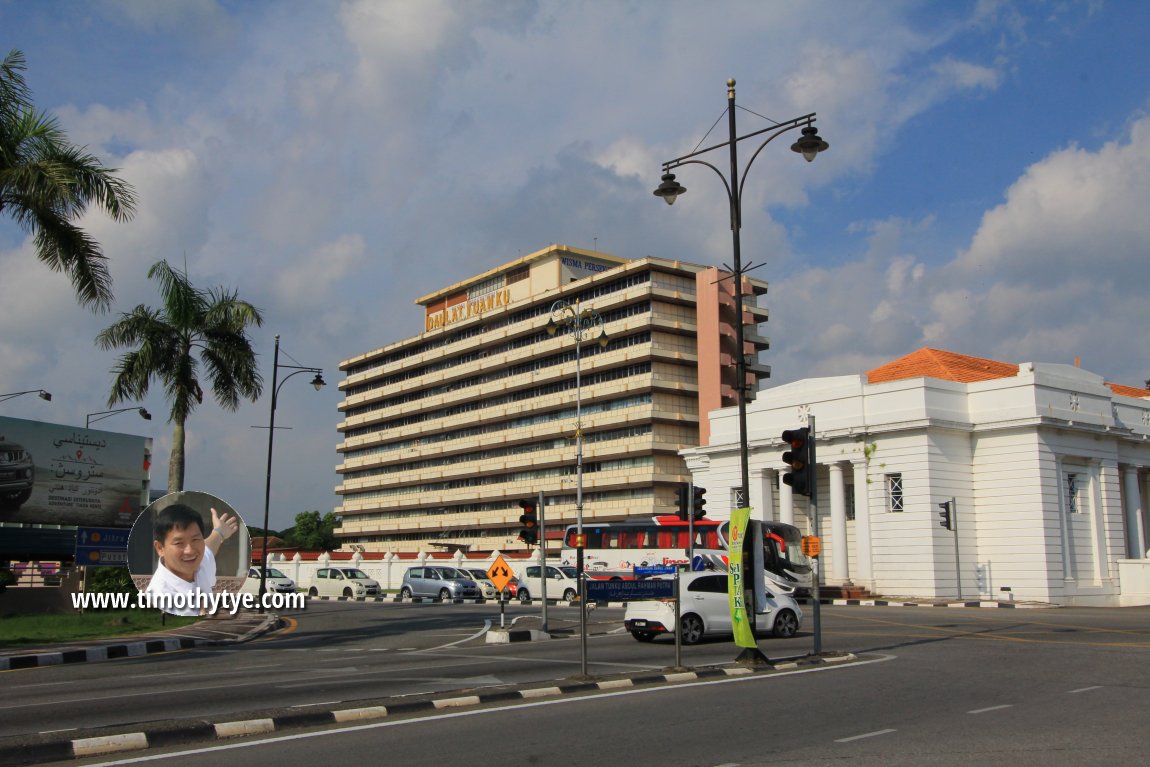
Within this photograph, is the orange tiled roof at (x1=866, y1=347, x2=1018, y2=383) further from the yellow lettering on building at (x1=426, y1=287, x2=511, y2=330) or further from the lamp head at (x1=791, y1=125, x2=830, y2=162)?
the yellow lettering on building at (x1=426, y1=287, x2=511, y2=330)

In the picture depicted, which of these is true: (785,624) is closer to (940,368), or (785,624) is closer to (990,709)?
(990,709)

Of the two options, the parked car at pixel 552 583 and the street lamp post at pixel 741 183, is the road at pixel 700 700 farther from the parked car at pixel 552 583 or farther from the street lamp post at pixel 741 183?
the parked car at pixel 552 583

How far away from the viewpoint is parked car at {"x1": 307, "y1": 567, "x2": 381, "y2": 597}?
170ft

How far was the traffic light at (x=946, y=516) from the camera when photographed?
39.5 m

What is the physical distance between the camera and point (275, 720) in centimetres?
1050

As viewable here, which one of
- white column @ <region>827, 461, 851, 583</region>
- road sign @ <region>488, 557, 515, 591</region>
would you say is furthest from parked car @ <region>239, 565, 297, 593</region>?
road sign @ <region>488, 557, 515, 591</region>

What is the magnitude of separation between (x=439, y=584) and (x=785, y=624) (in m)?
26.7

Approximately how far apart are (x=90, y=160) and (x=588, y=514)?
63007mm

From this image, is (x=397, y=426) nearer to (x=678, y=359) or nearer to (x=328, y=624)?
(x=678, y=359)

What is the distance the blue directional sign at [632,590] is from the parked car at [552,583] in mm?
28110

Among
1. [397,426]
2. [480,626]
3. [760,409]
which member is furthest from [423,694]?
[397,426]

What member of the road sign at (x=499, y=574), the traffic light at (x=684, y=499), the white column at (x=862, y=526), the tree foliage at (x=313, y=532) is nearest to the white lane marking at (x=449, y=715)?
the traffic light at (x=684, y=499)

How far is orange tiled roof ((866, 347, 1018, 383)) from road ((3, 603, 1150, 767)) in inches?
1026

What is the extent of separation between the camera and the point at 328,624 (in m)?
30.6
